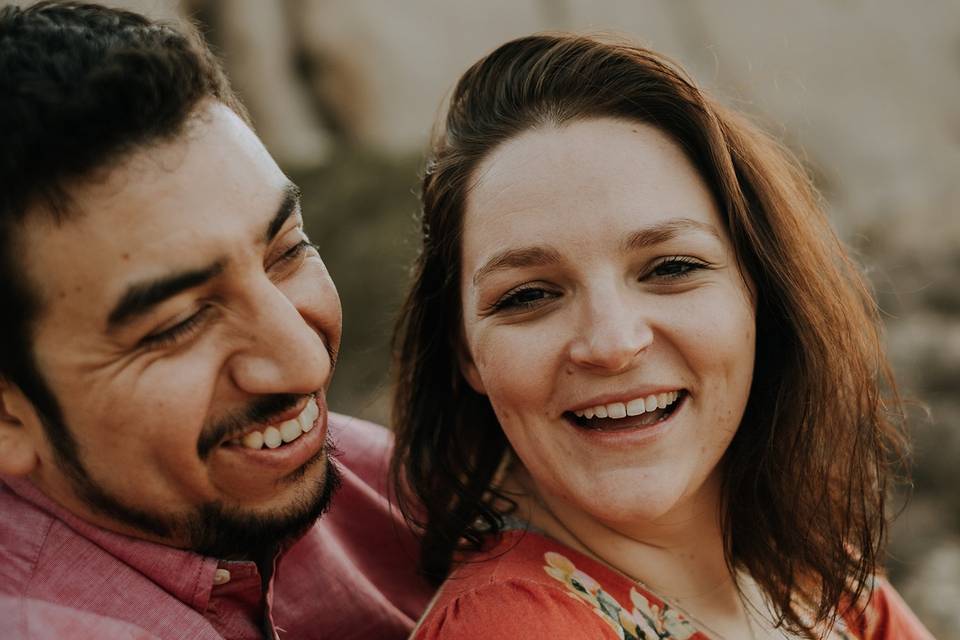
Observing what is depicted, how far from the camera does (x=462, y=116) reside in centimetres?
227

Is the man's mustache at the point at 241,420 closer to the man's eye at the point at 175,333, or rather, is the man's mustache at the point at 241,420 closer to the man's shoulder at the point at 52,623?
the man's eye at the point at 175,333

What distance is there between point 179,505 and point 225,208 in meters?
0.57

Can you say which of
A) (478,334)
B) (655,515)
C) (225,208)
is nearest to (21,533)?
(225,208)

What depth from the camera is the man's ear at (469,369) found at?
224cm

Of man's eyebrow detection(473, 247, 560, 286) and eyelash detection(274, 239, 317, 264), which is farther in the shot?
eyelash detection(274, 239, 317, 264)

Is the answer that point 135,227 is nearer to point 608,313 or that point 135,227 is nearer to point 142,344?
point 142,344

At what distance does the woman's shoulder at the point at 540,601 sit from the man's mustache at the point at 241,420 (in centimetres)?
48

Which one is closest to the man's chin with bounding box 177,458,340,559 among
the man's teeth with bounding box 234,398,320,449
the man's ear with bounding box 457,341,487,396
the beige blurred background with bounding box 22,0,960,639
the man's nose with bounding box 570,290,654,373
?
the man's teeth with bounding box 234,398,320,449

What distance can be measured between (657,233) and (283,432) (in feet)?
2.67

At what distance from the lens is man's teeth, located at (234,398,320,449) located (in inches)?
77.7

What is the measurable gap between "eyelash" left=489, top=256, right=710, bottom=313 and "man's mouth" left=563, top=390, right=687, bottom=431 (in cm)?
23

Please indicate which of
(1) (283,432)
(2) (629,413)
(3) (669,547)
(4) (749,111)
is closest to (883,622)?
(3) (669,547)

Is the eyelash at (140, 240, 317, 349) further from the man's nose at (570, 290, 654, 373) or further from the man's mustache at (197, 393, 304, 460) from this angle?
the man's nose at (570, 290, 654, 373)

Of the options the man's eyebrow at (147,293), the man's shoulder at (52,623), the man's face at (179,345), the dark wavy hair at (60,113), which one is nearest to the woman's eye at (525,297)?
the man's face at (179,345)
